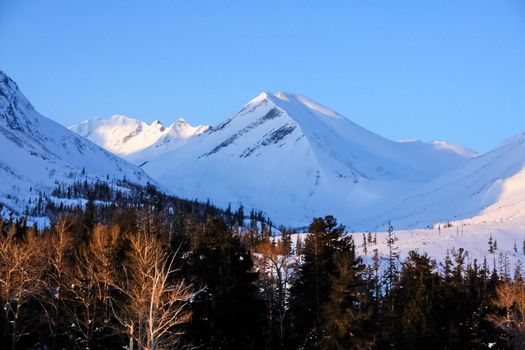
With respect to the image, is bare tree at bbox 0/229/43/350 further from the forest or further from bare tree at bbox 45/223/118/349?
bare tree at bbox 45/223/118/349

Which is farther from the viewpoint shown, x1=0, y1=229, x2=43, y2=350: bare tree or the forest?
the forest

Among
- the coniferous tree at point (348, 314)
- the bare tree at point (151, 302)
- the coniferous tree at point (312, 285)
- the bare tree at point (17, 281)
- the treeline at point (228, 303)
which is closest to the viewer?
the bare tree at point (151, 302)

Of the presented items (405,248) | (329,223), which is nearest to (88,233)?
(329,223)

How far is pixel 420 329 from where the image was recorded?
4666cm

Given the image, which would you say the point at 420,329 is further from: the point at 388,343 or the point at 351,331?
the point at 351,331

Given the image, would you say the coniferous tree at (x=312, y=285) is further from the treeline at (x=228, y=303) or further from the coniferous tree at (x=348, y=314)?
the coniferous tree at (x=348, y=314)

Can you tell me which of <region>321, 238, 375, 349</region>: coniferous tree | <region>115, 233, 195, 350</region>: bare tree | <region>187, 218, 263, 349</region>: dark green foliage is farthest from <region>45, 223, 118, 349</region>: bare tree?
<region>321, 238, 375, 349</region>: coniferous tree

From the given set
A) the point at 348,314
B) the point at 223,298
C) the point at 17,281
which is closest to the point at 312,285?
the point at 223,298

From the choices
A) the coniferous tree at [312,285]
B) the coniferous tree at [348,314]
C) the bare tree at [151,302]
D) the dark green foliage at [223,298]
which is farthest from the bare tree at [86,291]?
the coniferous tree at [312,285]

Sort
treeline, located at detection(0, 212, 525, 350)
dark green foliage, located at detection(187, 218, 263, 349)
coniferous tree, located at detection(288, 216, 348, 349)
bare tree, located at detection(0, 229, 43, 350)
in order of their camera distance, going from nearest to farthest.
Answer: bare tree, located at detection(0, 229, 43, 350)
treeline, located at detection(0, 212, 525, 350)
dark green foliage, located at detection(187, 218, 263, 349)
coniferous tree, located at detection(288, 216, 348, 349)

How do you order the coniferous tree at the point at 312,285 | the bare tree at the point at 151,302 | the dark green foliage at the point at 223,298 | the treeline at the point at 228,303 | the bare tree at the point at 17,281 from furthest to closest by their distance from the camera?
the coniferous tree at the point at 312,285
the dark green foliage at the point at 223,298
the treeline at the point at 228,303
the bare tree at the point at 17,281
the bare tree at the point at 151,302

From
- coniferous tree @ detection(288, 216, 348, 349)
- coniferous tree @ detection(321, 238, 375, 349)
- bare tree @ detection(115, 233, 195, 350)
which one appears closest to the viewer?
bare tree @ detection(115, 233, 195, 350)

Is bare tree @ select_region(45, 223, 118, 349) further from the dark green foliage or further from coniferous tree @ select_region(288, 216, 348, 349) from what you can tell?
coniferous tree @ select_region(288, 216, 348, 349)

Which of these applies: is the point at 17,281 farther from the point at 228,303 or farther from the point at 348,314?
the point at 348,314
